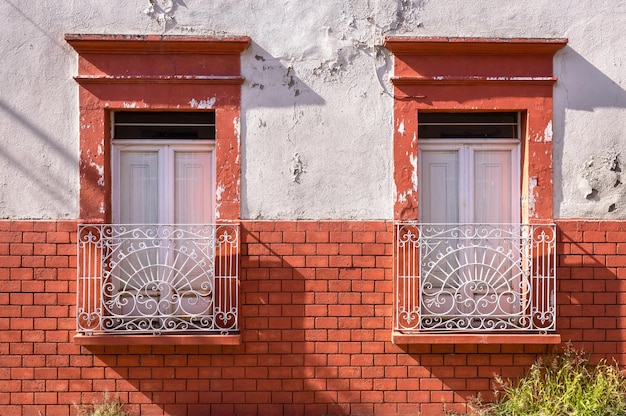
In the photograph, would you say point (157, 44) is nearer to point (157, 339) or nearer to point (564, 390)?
point (157, 339)

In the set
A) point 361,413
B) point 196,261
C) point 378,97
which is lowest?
point 361,413

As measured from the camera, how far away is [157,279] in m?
7.14

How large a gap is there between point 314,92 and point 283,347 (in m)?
2.52

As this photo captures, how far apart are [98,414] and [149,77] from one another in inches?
128

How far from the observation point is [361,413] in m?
7.22

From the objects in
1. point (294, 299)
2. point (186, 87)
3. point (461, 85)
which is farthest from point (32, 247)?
point (461, 85)

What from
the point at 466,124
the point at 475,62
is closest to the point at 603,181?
the point at 466,124

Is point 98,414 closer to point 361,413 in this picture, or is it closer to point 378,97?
point 361,413

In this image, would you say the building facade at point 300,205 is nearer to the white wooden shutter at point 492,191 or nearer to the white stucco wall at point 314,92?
the white stucco wall at point 314,92

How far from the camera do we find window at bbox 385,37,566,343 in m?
7.13

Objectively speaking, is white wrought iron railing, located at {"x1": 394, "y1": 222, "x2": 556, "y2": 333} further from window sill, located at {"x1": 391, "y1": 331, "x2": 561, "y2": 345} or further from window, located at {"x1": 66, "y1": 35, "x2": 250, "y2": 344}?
window, located at {"x1": 66, "y1": 35, "x2": 250, "y2": 344}

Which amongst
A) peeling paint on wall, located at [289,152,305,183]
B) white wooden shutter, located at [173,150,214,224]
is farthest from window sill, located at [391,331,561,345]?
white wooden shutter, located at [173,150,214,224]

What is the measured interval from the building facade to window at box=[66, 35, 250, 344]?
0.09 feet

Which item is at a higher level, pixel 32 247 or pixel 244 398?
pixel 32 247
